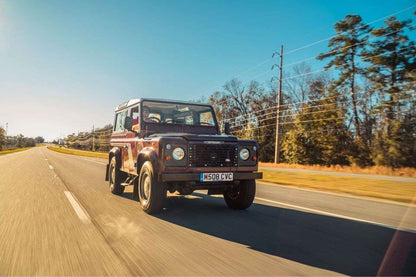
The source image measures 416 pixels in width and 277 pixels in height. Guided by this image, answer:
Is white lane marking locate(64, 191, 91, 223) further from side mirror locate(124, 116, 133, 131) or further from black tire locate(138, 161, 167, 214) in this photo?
side mirror locate(124, 116, 133, 131)

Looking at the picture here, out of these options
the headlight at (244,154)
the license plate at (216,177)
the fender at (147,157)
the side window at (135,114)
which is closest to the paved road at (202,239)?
the license plate at (216,177)

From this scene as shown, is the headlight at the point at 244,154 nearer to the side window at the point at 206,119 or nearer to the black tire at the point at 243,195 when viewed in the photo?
the black tire at the point at 243,195

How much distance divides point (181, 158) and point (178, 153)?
93mm

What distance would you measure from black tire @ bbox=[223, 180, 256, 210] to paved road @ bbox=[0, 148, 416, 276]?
0.22 meters

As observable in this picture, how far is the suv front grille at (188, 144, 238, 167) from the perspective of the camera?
4.82 meters

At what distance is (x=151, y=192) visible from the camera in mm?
4832

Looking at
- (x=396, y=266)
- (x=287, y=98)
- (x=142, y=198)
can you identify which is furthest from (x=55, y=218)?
(x=287, y=98)

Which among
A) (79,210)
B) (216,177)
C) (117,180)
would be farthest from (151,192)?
(117,180)

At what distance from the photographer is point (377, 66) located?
2645 centimetres

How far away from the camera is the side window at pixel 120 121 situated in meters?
7.58

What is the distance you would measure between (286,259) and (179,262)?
106 cm

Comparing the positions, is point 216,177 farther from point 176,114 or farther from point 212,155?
point 176,114

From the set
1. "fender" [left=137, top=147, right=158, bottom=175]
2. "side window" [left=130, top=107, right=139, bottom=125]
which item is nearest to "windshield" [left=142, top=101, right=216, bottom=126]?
"side window" [left=130, top=107, right=139, bottom=125]

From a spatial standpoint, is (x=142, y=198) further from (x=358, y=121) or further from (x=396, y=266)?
(x=358, y=121)
